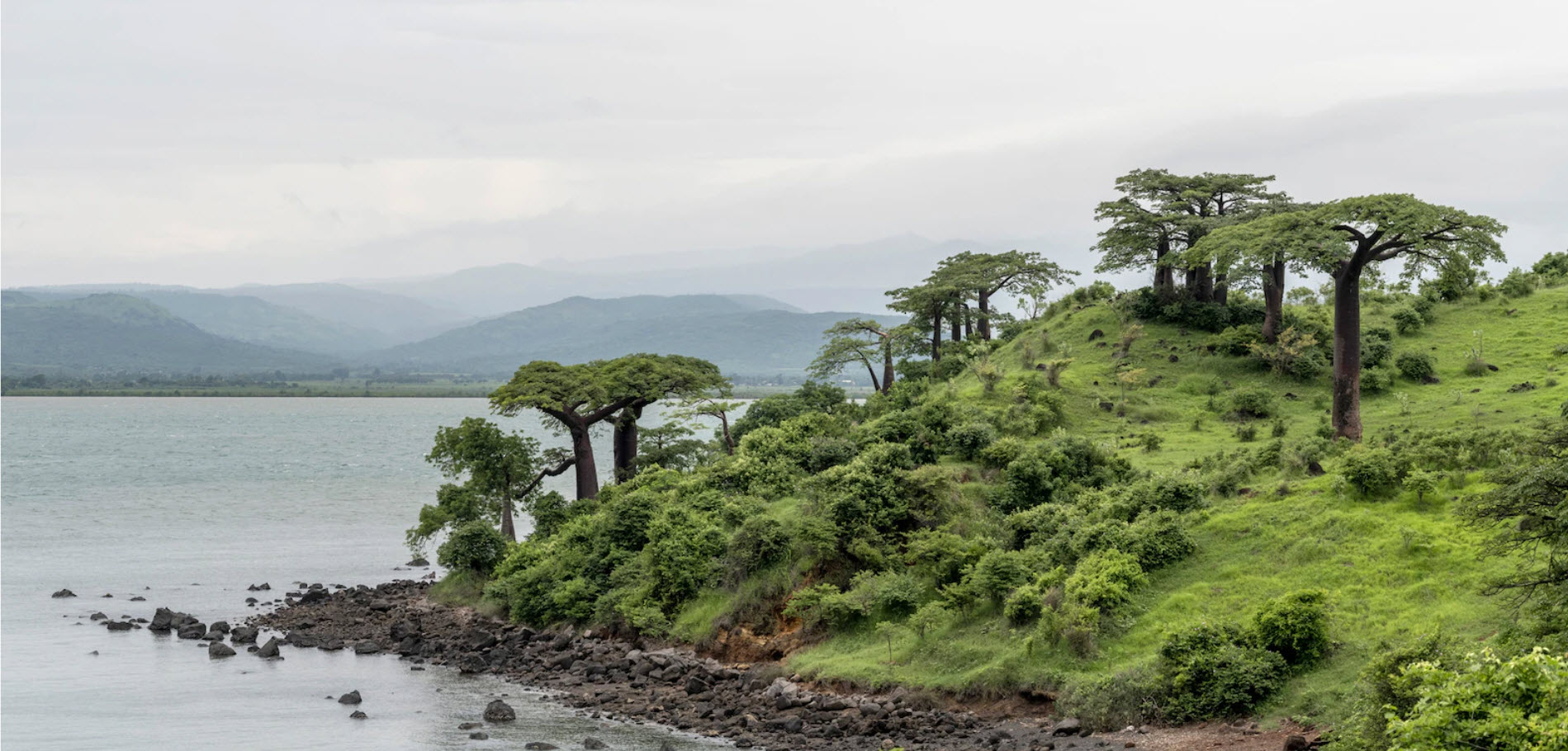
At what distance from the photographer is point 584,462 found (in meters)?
55.2

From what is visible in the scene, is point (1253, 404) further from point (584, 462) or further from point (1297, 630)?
point (584, 462)

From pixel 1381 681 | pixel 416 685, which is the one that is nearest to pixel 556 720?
pixel 416 685

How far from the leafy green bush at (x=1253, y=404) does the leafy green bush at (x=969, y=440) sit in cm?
978

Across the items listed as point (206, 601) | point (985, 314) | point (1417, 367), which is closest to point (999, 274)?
point (985, 314)

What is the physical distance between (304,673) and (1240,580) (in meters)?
29.4

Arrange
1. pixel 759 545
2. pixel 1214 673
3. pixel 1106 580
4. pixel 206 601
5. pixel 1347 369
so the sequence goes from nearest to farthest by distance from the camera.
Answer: pixel 1214 673
pixel 1106 580
pixel 1347 369
pixel 759 545
pixel 206 601

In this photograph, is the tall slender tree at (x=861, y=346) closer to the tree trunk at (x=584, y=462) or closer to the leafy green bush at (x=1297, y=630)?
the tree trunk at (x=584, y=462)

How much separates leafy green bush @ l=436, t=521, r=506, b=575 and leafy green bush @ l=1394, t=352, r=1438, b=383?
117 feet

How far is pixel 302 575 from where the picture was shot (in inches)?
2404

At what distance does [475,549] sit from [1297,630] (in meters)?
34.8

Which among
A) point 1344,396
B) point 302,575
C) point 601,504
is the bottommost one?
point 302,575

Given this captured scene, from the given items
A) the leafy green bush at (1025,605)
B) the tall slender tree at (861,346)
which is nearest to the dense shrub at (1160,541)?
the leafy green bush at (1025,605)

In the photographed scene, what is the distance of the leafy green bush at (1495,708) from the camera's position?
13.2 metres

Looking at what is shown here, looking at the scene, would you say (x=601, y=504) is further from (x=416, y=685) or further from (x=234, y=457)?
(x=234, y=457)
